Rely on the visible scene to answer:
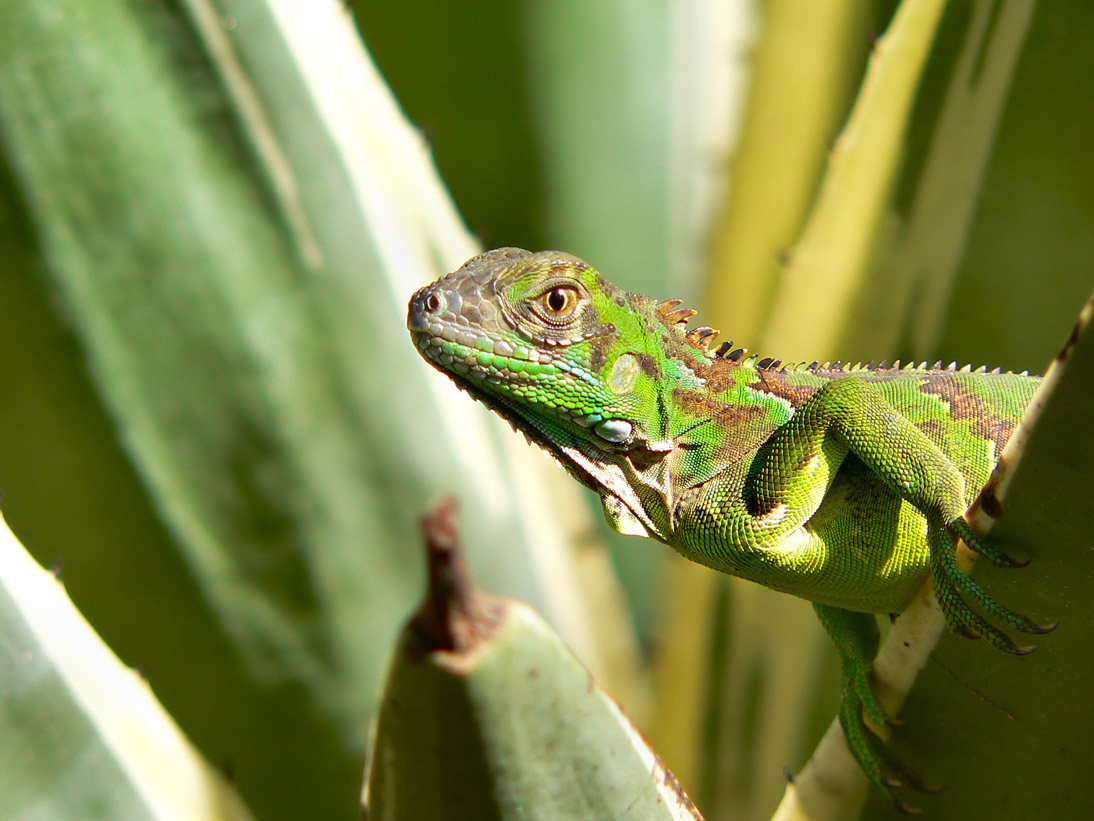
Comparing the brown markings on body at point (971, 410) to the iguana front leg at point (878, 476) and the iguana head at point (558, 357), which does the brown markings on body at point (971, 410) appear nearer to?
the iguana front leg at point (878, 476)

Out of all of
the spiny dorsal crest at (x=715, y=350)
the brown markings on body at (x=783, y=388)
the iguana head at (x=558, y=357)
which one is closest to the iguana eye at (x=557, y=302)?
the iguana head at (x=558, y=357)

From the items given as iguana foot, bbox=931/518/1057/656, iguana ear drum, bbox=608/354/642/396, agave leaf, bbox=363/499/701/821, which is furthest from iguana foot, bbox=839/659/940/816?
iguana ear drum, bbox=608/354/642/396

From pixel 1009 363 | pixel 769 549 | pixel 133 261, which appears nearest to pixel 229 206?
pixel 133 261

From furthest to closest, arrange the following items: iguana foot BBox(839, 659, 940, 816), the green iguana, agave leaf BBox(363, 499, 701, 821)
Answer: the green iguana, iguana foot BBox(839, 659, 940, 816), agave leaf BBox(363, 499, 701, 821)

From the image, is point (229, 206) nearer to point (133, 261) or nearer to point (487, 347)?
point (133, 261)

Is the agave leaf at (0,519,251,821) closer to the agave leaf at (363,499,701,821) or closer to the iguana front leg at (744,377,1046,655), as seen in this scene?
the agave leaf at (363,499,701,821)

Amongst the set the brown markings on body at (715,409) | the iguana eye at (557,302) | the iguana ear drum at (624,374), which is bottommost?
the brown markings on body at (715,409)
